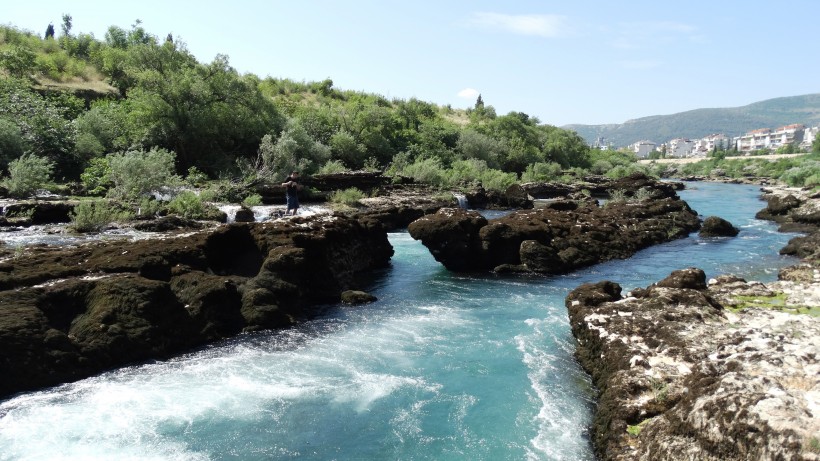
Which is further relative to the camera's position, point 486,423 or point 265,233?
point 265,233

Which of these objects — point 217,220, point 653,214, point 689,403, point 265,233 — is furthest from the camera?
point 653,214

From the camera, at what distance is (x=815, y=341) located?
978cm

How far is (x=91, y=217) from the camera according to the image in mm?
21234

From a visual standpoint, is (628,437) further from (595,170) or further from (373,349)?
(595,170)

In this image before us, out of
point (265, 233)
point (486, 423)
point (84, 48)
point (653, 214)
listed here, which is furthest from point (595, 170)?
point (486, 423)

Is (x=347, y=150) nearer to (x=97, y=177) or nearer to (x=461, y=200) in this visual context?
(x=461, y=200)

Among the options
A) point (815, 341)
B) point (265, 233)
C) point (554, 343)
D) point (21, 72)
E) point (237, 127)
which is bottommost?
point (554, 343)

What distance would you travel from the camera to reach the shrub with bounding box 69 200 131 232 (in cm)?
2097

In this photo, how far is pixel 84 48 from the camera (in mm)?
60469

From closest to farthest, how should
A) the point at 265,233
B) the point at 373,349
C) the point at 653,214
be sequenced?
the point at 373,349
the point at 265,233
the point at 653,214

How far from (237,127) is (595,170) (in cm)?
6472

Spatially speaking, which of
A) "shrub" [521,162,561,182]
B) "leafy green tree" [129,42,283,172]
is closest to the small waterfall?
"leafy green tree" [129,42,283,172]

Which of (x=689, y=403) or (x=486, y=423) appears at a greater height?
(x=689, y=403)

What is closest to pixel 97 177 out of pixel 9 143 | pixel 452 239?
pixel 9 143
